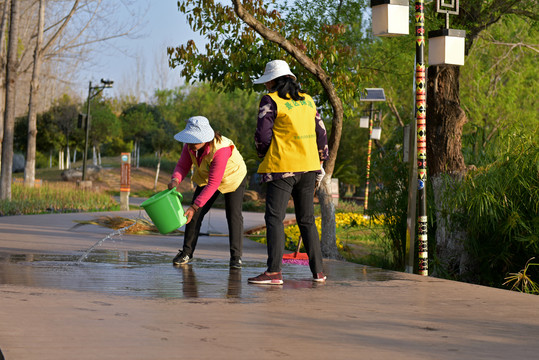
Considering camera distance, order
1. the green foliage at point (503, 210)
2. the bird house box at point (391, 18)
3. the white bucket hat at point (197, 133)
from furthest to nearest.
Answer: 1. the bird house box at point (391, 18)
2. the green foliage at point (503, 210)
3. the white bucket hat at point (197, 133)

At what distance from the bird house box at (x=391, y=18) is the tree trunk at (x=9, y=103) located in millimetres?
17151

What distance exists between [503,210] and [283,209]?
3.00 metres

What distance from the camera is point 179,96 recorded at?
81562mm

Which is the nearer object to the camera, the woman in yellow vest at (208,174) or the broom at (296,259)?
the woman in yellow vest at (208,174)

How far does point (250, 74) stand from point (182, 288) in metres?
6.31

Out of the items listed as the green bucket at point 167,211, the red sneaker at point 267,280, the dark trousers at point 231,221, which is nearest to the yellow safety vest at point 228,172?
the dark trousers at point 231,221

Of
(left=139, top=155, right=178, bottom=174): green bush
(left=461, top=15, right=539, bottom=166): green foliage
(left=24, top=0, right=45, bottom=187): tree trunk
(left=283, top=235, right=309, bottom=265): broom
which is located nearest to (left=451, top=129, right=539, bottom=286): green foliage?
(left=283, top=235, right=309, bottom=265): broom

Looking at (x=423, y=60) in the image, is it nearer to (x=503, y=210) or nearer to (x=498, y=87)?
(x=503, y=210)

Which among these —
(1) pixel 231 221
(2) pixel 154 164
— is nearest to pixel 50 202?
(1) pixel 231 221

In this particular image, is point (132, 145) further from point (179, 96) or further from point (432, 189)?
point (432, 189)

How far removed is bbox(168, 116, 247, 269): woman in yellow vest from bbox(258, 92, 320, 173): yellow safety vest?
1.05 metres

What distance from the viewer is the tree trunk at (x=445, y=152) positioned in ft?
34.0

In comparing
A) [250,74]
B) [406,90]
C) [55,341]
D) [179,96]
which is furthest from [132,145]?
[55,341]

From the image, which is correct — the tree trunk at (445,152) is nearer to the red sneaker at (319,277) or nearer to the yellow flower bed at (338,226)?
the yellow flower bed at (338,226)
